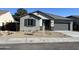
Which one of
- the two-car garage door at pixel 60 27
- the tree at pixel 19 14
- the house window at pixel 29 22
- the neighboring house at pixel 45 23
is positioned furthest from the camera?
the house window at pixel 29 22

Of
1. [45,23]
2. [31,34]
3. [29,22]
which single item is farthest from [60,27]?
[29,22]

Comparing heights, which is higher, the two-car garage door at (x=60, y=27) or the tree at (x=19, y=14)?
the tree at (x=19, y=14)

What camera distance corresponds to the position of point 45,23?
14359mm

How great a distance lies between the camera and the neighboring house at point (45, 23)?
14.3 meters

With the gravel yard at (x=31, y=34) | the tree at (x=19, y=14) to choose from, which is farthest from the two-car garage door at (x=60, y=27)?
the tree at (x=19, y=14)

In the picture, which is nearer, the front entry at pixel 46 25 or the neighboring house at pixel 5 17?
the neighboring house at pixel 5 17

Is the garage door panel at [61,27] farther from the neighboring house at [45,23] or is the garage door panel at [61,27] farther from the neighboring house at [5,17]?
the neighboring house at [5,17]

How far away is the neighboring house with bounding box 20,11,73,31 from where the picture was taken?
14.3 m

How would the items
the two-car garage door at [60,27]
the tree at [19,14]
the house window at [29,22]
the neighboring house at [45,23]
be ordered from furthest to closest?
the house window at [29,22] < the two-car garage door at [60,27] < the neighboring house at [45,23] < the tree at [19,14]

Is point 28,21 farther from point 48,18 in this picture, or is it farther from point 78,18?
point 78,18

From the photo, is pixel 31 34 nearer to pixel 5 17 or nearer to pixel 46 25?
pixel 46 25

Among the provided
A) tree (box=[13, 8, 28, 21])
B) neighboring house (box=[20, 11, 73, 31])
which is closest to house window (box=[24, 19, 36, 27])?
neighboring house (box=[20, 11, 73, 31])
